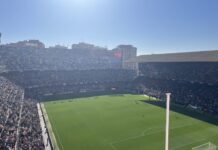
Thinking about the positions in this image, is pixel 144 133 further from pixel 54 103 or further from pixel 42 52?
pixel 42 52

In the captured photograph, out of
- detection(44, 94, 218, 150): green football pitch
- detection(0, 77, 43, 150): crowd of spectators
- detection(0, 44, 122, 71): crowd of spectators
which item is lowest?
detection(44, 94, 218, 150): green football pitch

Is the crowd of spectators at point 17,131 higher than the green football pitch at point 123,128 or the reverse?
higher

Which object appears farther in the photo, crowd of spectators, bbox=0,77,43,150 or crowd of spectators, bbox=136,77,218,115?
crowd of spectators, bbox=136,77,218,115

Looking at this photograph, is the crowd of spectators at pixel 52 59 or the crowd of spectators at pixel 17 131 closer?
the crowd of spectators at pixel 17 131

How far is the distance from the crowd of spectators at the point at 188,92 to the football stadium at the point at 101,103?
20 cm

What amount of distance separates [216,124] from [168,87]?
2797 cm

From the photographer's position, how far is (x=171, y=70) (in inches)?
2404

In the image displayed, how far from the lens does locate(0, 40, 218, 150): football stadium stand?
953 inches

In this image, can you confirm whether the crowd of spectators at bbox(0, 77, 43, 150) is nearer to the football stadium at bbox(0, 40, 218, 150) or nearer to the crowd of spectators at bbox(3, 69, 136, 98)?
the football stadium at bbox(0, 40, 218, 150)

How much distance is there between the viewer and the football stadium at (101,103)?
2420 cm

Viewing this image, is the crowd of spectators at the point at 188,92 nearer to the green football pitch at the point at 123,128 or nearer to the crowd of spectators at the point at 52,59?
the green football pitch at the point at 123,128

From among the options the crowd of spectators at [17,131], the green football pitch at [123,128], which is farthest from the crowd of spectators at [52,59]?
the crowd of spectators at [17,131]

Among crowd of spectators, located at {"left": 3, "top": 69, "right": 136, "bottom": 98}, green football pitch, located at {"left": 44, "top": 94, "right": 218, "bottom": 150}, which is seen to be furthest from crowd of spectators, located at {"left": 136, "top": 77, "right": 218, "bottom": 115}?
crowd of spectators, located at {"left": 3, "top": 69, "right": 136, "bottom": 98}

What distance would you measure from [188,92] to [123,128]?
2937cm
